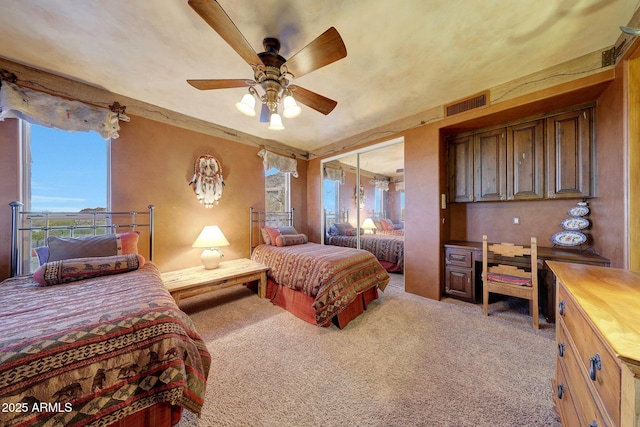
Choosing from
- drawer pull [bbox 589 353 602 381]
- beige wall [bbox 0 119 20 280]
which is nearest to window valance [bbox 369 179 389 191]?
drawer pull [bbox 589 353 602 381]

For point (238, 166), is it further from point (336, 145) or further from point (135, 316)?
point (135, 316)

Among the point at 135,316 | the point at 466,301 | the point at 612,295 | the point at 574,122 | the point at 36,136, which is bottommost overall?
the point at 466,301

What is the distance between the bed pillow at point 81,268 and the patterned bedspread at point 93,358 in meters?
0.22

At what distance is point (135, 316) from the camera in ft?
3.66

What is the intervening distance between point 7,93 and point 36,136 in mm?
407

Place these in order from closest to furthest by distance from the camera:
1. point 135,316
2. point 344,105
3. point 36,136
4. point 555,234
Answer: point 135,316 → point 36,136 → point 555,234 → point 344,105

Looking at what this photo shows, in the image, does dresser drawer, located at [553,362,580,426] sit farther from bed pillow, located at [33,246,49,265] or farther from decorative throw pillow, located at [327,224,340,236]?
bed pillow, located at [33,246,49,265]

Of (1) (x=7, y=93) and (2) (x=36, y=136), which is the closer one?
(1) (x=7, y=93)

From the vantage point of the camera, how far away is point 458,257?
9.11 ft

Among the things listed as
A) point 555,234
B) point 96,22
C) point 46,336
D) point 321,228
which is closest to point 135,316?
point 46,336

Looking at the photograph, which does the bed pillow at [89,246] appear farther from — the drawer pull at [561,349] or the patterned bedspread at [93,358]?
A: the drawer pull at [561,349]

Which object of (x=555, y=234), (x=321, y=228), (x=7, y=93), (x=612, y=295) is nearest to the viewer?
(x=612, y=295)

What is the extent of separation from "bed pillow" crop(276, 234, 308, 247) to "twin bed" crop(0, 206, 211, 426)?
72.1 inches

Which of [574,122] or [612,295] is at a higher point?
[574,122]
